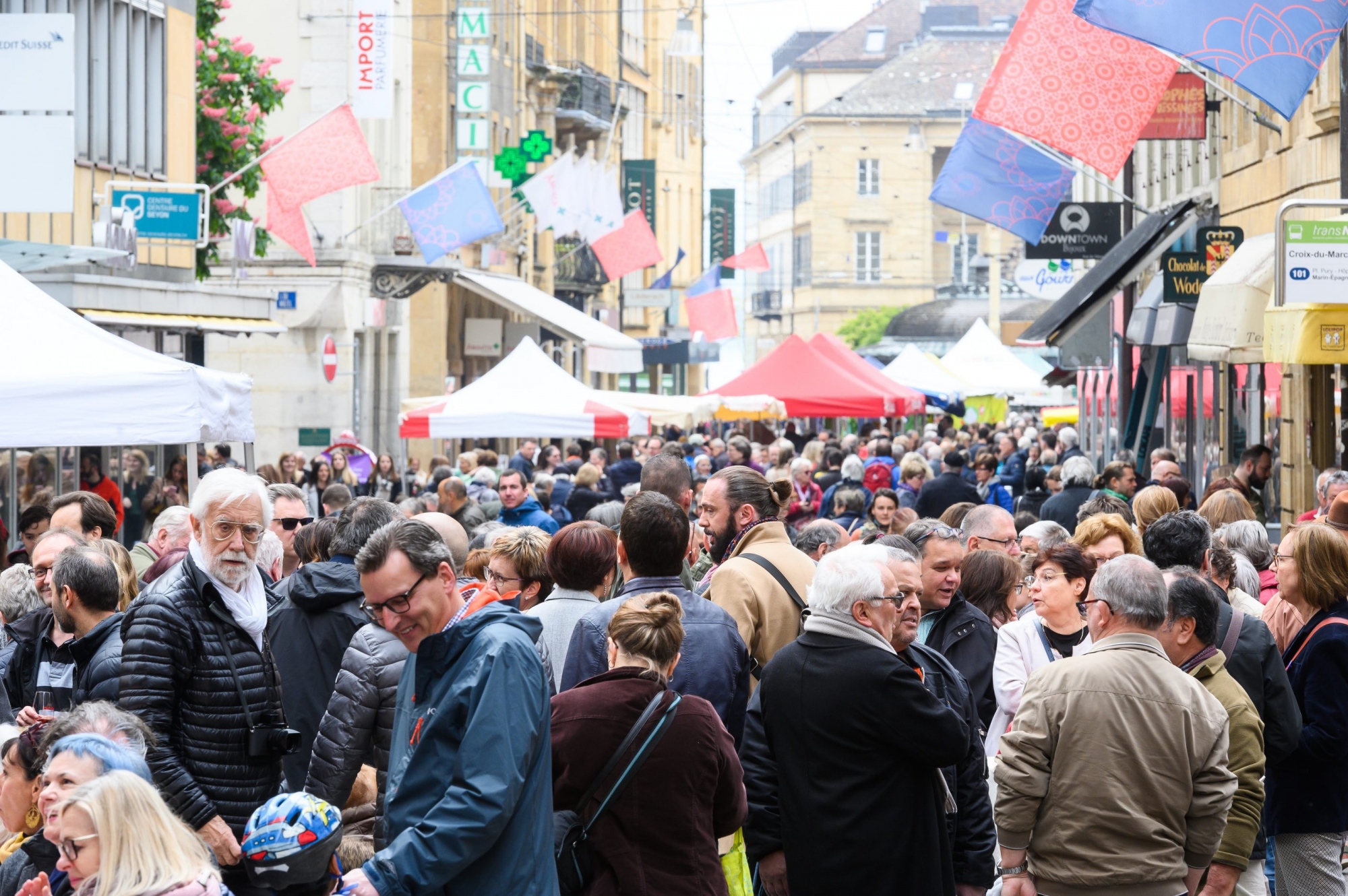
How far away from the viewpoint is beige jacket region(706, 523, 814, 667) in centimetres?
651

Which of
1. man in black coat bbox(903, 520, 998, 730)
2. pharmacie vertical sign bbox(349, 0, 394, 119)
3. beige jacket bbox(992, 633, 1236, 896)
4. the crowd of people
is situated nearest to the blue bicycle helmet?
the crowd of people

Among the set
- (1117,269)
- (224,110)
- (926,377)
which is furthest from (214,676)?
(926,377)

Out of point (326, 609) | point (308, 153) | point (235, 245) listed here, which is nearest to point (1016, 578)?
point (326, 609)

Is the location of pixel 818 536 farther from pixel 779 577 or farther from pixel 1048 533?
pixel 779 577

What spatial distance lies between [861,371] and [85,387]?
1736cm

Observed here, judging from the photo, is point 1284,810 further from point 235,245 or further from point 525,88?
point 525,88

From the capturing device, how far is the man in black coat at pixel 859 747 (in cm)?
512

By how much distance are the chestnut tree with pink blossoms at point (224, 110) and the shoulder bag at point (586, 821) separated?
21.6m

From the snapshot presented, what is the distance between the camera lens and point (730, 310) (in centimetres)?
3594

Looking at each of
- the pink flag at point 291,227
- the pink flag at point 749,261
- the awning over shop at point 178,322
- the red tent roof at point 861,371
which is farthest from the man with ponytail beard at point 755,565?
the pink flag at point 749,261

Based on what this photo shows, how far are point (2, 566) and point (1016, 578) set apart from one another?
7948 mm

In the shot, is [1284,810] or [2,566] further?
[2,566]

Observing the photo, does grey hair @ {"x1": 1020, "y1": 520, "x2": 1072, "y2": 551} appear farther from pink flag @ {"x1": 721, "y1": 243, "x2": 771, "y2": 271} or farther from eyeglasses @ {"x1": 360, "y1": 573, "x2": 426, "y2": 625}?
pink flag @ {"x1": 721, "y1": 243, "x2": 771, "y2": 271}

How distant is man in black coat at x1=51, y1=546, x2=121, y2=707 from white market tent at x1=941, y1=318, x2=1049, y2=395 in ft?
92.6
